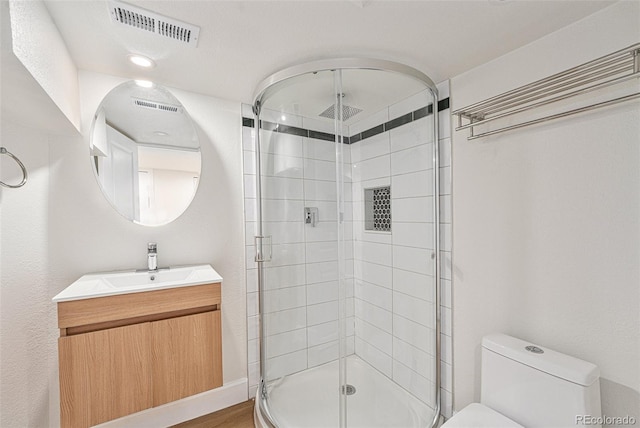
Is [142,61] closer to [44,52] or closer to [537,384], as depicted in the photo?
[44,52]

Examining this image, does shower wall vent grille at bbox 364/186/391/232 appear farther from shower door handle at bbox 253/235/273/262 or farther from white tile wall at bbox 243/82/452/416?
shower door handle at bbox 253/235/273/262

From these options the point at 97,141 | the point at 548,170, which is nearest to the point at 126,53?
the point at 97,141

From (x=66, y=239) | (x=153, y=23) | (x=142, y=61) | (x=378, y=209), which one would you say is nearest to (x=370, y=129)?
(x=378, y=209)

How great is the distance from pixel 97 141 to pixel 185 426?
1.78m

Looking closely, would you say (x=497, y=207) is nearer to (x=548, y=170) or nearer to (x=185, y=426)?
(x=548, y=170)

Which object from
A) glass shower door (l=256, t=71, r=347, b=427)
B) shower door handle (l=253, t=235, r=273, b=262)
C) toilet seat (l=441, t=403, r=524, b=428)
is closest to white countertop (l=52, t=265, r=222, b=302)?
shower door handle (l=253, t=235, r=273, b=262)

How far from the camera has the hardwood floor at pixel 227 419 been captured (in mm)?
1747

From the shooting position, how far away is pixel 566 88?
1193 mm

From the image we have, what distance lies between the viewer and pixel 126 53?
1.44m

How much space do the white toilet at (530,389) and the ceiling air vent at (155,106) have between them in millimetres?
2236

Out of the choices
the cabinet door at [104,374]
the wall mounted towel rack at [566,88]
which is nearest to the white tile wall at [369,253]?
the wall mounted towel rack at [566,88]

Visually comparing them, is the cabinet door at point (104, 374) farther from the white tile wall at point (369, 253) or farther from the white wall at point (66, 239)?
the white tile wall at point (369, 253)

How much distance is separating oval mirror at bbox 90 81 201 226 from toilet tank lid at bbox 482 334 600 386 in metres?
1.93

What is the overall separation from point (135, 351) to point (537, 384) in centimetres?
184
